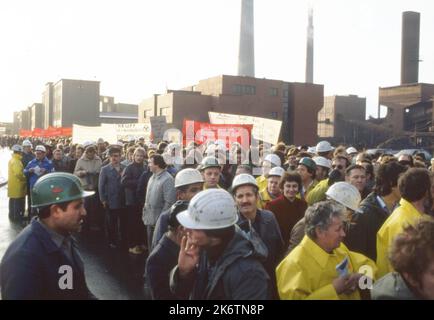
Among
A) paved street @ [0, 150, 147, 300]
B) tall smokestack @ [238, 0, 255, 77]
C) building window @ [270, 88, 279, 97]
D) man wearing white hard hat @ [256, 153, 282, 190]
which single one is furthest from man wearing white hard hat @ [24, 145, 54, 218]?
tall smokestack @ [238, 0, 255, 77]

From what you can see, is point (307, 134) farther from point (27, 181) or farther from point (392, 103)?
point (27, 181)

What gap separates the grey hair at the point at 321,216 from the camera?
3430 millimetres

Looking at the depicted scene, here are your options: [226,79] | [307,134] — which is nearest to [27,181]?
Answer: [226,79]

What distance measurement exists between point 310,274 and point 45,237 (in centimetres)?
177

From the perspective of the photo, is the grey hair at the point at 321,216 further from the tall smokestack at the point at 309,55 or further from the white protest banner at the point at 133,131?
the tall smokestack at the point at 309,55

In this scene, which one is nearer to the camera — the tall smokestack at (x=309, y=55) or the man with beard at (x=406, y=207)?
the man with beard at (x=406, y=207)

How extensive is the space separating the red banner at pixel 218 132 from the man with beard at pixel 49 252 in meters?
10.5

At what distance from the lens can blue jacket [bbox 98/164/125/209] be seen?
373 inches

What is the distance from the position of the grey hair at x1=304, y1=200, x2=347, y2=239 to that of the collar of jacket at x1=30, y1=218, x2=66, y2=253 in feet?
5.74

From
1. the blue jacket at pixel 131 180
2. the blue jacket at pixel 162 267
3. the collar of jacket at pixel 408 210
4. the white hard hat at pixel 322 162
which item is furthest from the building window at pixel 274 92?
the blue jacket at pixel 162 267

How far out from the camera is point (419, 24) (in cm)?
6738

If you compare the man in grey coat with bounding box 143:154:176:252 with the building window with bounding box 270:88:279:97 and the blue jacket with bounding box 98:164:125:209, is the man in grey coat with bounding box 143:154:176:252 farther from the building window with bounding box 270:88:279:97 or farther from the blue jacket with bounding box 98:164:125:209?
the building window with bounding box 270:88:279:97

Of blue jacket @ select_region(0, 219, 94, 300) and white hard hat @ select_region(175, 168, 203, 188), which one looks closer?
blue jacket @ select_region(0, 219, 94, 300)

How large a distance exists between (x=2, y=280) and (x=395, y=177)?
145 inches
